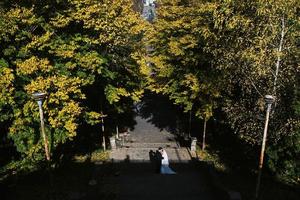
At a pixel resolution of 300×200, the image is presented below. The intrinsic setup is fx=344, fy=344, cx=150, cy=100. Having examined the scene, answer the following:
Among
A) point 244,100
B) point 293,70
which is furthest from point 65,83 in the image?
point 293,70

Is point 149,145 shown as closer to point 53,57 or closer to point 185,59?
point 185,59

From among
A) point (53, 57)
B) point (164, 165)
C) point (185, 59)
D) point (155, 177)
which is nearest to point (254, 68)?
point (185, 59)

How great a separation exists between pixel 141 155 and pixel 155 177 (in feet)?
11.7

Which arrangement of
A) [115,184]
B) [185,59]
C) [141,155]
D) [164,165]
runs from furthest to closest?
[141,155]
[185,59]
[164,165]
[115,184]

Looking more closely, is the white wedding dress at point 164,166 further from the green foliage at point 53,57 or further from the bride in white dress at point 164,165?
the green foliage at point 53,57

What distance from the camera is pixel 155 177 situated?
52.5ft

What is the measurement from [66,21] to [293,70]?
9.43m

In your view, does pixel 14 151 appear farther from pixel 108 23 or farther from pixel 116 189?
pixel 108 23

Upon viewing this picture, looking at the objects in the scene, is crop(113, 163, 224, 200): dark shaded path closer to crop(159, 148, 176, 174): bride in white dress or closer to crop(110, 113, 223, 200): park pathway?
crop(110, 113, 223, 200): park pathway

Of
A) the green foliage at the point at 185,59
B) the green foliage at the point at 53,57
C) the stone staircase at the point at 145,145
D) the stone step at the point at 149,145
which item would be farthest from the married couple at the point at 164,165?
the stone step at the point at 149,145

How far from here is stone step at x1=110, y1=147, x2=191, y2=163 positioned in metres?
18.8

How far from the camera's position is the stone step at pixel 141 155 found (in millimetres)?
18844

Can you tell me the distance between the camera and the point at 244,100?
48.8 ft

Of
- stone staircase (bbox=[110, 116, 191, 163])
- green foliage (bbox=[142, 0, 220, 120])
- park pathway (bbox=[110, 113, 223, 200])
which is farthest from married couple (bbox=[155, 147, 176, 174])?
green foliage (bbox=[142, 0, 220, 120])
